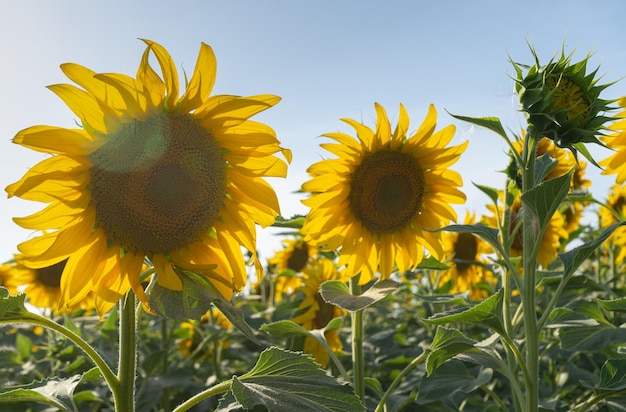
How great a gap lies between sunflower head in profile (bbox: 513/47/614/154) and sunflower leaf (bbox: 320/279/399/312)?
32.6 inches

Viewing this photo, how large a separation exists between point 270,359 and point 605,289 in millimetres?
1890

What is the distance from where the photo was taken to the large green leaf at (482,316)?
1.98 m

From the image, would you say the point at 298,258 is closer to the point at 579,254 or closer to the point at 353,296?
the point at 353,296

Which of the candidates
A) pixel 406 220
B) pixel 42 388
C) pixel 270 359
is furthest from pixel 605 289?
pixel 42 388

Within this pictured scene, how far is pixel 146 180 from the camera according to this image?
6.37ft

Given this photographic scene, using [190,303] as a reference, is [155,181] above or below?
above

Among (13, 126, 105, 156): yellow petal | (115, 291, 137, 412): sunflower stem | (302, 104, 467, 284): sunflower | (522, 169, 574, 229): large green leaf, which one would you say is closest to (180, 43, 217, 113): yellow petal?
(13, 126, 105, 156): yellow petal

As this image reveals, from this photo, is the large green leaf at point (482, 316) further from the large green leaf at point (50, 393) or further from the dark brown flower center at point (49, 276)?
the dark brown flower center at point (49, 276)

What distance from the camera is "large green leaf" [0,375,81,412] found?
187cm

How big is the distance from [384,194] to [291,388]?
1.52 metres

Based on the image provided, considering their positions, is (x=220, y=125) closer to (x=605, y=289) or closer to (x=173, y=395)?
(x=605, y=289)

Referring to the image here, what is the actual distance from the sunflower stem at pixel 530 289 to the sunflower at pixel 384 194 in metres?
0.82

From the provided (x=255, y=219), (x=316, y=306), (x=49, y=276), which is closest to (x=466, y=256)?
(x=316, y=306)

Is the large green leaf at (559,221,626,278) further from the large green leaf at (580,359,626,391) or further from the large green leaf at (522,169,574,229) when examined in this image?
the large green leaf at (580,359,626,391)
